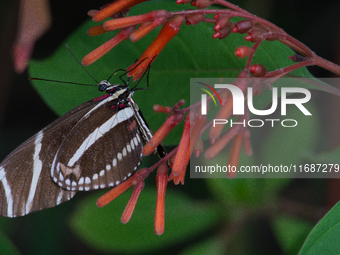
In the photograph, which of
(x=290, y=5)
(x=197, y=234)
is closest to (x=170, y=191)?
(x=197, y=234)

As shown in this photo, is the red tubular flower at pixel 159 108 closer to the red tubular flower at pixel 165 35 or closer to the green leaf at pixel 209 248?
the red tubular flower at pixel 165 35

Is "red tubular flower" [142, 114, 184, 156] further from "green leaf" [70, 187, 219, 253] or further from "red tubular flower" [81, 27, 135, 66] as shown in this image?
"green leaf" [70, 187, 219, 253]

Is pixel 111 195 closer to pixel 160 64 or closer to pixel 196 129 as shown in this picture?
pixel 196 129

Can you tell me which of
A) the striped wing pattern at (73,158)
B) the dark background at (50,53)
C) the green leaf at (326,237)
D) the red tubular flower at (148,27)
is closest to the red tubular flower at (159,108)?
the red tubular flower at (148,27)

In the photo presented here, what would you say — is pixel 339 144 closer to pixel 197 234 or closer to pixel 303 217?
pixel 303 217

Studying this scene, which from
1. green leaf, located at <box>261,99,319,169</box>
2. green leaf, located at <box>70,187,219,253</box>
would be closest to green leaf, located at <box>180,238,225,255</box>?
green leaf, located at <box>70,187,219,253</box>

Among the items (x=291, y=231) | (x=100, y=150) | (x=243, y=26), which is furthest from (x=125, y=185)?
(x=291, y=231)
